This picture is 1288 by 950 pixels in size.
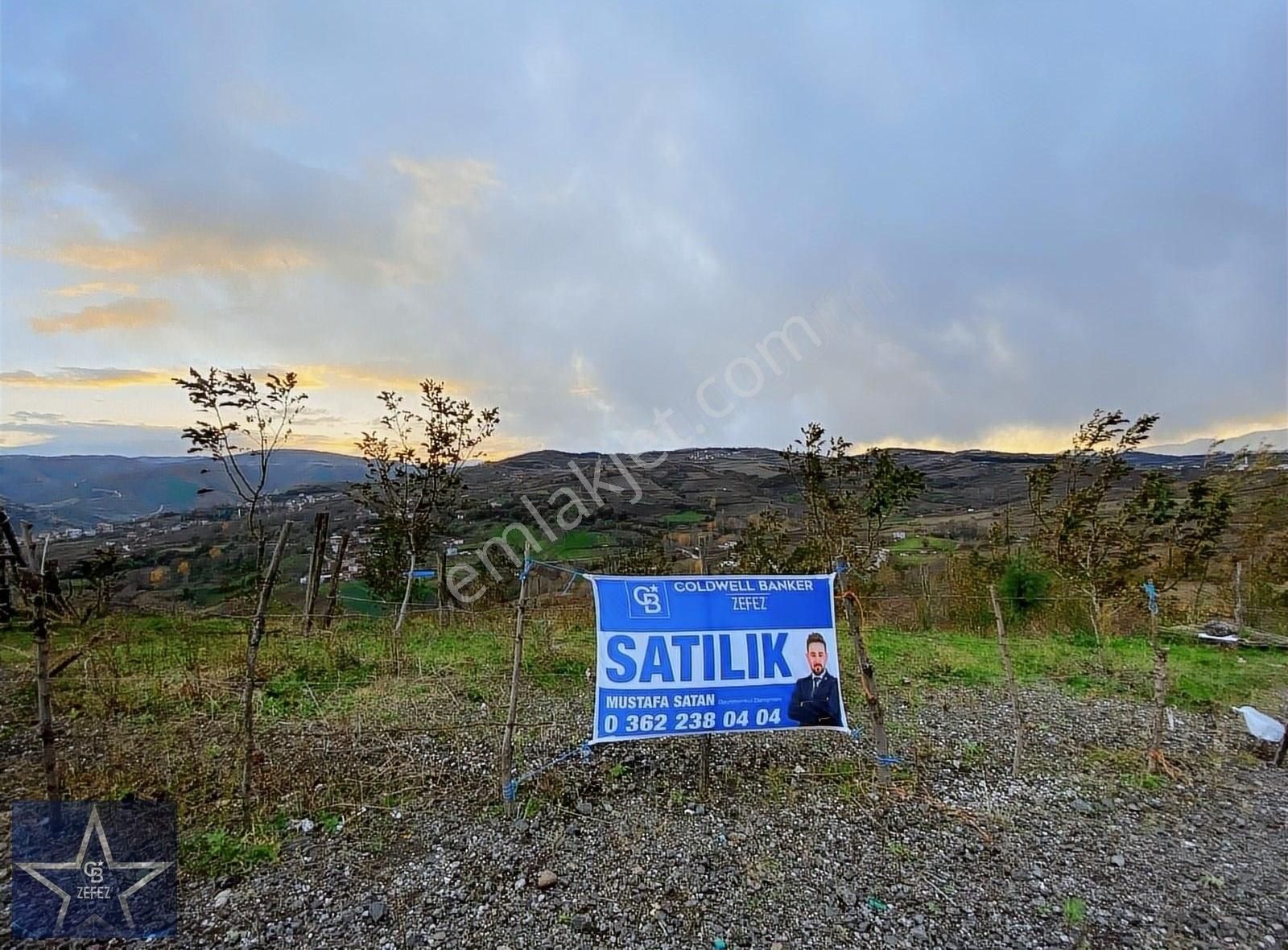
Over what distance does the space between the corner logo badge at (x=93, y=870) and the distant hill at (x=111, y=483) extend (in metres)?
6.09

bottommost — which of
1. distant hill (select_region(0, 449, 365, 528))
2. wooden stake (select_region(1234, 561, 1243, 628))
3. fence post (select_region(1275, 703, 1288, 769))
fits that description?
fence post (select_region(1275, 703, 1288, 769))

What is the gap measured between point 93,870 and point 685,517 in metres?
15.3

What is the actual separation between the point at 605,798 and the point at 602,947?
130 centimetres

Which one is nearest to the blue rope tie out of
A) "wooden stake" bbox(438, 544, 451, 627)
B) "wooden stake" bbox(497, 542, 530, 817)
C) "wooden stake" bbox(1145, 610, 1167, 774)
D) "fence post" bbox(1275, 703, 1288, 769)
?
"wooden stake" bbox(497, 542, 530, 817)

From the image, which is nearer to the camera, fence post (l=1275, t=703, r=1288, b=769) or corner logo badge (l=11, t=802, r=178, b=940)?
corner logo badge (l=11, t=802, r=178, b=940)

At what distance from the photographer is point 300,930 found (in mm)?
2627

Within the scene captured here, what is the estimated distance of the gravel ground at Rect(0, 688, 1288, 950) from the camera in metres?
2.69

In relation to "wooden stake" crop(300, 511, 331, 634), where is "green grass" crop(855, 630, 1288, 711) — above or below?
below

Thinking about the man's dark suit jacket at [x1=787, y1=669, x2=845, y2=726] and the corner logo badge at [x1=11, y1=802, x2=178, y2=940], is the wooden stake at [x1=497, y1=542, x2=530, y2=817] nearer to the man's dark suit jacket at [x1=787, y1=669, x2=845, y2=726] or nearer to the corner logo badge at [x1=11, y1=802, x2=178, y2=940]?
the corner logo badge at [x1=11, y1=802, x2=178, y2=940]

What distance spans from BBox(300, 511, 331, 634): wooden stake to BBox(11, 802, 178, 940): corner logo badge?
202 inches

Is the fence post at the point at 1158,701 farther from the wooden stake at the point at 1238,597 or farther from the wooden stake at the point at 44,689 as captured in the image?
the wooden stake at the point at 44,689

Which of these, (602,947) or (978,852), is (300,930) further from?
(978,852)

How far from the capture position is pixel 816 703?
3.90 meters

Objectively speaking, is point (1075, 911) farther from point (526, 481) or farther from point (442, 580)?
point (526, 481)
